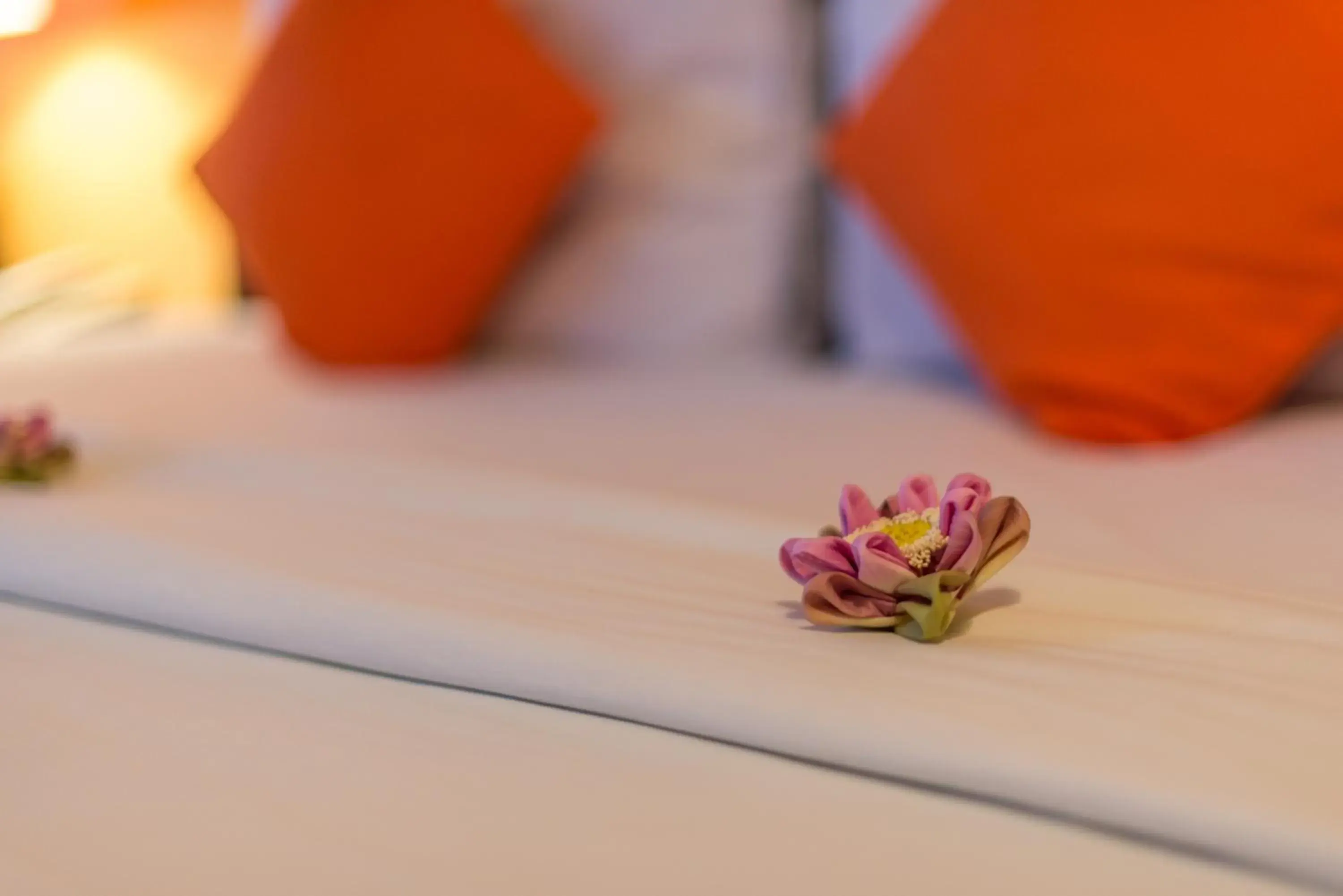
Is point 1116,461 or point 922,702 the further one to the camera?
point 1116,461

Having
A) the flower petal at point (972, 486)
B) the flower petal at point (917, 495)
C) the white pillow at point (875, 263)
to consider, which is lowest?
the flower petal at point (917, 495)

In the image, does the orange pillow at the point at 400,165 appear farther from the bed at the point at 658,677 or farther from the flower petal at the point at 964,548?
the flower petal at the point at 964,548

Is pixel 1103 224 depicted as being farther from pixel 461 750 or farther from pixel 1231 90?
pixel 461 750

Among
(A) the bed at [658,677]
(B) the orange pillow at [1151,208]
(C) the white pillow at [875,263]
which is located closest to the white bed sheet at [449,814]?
(A) the bed at [658,677]

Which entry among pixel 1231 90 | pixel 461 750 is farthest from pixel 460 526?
pixel 1231 90

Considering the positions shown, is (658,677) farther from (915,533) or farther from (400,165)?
(400,165)

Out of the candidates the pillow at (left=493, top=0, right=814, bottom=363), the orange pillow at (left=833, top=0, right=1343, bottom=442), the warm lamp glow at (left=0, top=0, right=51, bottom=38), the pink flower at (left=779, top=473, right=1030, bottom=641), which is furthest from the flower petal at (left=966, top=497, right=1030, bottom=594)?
the warm lamp glow at (left=0, top=0, right=51, bottom=38)
